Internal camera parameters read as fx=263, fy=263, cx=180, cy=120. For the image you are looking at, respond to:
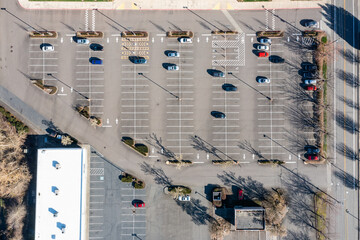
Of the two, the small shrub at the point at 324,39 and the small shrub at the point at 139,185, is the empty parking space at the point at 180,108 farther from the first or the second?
the small shrub at the point at 324,39

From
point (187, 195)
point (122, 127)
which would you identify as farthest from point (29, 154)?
point (187, 195)

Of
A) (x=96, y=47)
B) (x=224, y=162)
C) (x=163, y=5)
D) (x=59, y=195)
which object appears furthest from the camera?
(x=163, y=5)

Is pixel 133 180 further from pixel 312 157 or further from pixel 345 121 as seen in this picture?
pixel 345 121

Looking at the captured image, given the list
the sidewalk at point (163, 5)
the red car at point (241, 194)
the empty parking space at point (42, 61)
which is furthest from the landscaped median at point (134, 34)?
the red car at point (241, 194)

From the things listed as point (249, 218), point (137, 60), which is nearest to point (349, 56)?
point (249, 218)

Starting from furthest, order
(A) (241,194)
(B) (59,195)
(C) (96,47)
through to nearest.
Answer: (C) (96,47) → (A) (241,194) → (B) (59,195)

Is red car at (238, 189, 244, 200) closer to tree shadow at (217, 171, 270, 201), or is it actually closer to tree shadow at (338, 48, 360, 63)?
tree shadow at (217, 171, 270, 201)
